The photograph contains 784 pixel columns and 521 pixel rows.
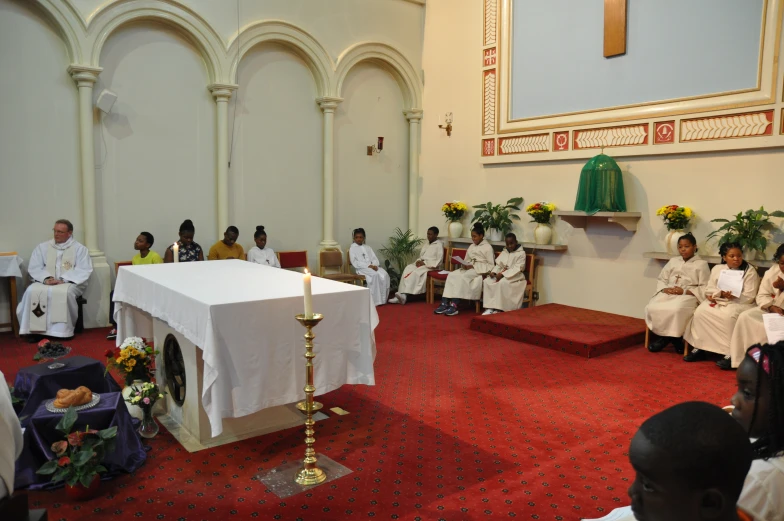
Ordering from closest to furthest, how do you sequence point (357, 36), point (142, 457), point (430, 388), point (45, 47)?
point (142, 457) → point (430, 388) → point (45, 47) → point (357, 36)

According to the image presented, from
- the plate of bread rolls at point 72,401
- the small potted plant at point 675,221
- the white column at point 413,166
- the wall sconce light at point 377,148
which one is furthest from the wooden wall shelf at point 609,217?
the plate of bread rolls at point 72,401

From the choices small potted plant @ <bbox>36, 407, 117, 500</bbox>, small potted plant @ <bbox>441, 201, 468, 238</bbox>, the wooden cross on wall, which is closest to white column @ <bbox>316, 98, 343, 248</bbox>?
small potted plant @ <bbox>441, 201, 468, 238</bbox>

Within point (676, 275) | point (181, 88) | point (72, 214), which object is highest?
point (181, 88)

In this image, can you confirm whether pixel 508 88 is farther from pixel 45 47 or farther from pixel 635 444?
pixel 635 444

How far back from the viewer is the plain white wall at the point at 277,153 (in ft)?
28.8

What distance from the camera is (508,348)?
6.73m

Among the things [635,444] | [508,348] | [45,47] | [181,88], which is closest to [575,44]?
[508,348]

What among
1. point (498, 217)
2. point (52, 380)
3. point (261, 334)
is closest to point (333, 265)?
point (498, 217)

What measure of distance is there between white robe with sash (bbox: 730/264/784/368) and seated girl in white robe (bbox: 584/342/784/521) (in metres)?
4.45

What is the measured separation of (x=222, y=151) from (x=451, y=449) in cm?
592

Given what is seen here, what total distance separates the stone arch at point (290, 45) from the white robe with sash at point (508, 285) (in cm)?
375

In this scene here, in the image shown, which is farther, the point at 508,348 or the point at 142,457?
the point at 508,348

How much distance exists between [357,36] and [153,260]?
15.8ft

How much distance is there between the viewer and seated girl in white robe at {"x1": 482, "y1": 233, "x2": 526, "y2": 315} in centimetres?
838
